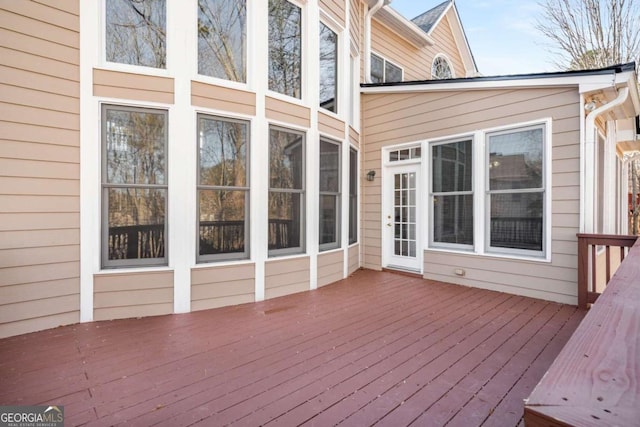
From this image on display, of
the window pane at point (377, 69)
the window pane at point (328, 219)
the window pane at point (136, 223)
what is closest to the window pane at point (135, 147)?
the window pane at point (136, 223)

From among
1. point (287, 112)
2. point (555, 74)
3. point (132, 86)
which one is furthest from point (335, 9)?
point (132, 86)

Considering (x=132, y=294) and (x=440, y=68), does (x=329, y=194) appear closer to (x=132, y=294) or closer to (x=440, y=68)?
(x=132, y=294)

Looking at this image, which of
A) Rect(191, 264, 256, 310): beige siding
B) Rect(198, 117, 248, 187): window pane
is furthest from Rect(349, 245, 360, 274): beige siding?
Rect(198, 117, 248, 187): window pane

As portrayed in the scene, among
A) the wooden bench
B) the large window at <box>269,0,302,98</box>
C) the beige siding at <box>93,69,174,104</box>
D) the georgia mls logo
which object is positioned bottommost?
the georgia mls logo

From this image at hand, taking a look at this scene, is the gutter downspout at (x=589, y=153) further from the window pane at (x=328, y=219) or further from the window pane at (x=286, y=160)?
the window pane at (x=286, y=160)

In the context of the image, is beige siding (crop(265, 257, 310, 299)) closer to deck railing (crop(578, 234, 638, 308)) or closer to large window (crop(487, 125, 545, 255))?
large window (crop(487, 125, 545, 255))

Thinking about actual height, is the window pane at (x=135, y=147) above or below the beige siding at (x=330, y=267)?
Result: above

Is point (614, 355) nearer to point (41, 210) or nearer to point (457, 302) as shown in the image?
point (457, 302)

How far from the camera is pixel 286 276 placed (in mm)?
4594

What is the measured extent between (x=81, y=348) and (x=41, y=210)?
1.43 meters

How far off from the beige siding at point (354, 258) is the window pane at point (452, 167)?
1.77 meters

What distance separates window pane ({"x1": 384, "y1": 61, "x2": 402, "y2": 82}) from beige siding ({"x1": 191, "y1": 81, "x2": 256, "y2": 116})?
4.45 metres

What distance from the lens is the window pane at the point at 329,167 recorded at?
5.17m

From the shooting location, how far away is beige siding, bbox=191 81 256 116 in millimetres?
3891
